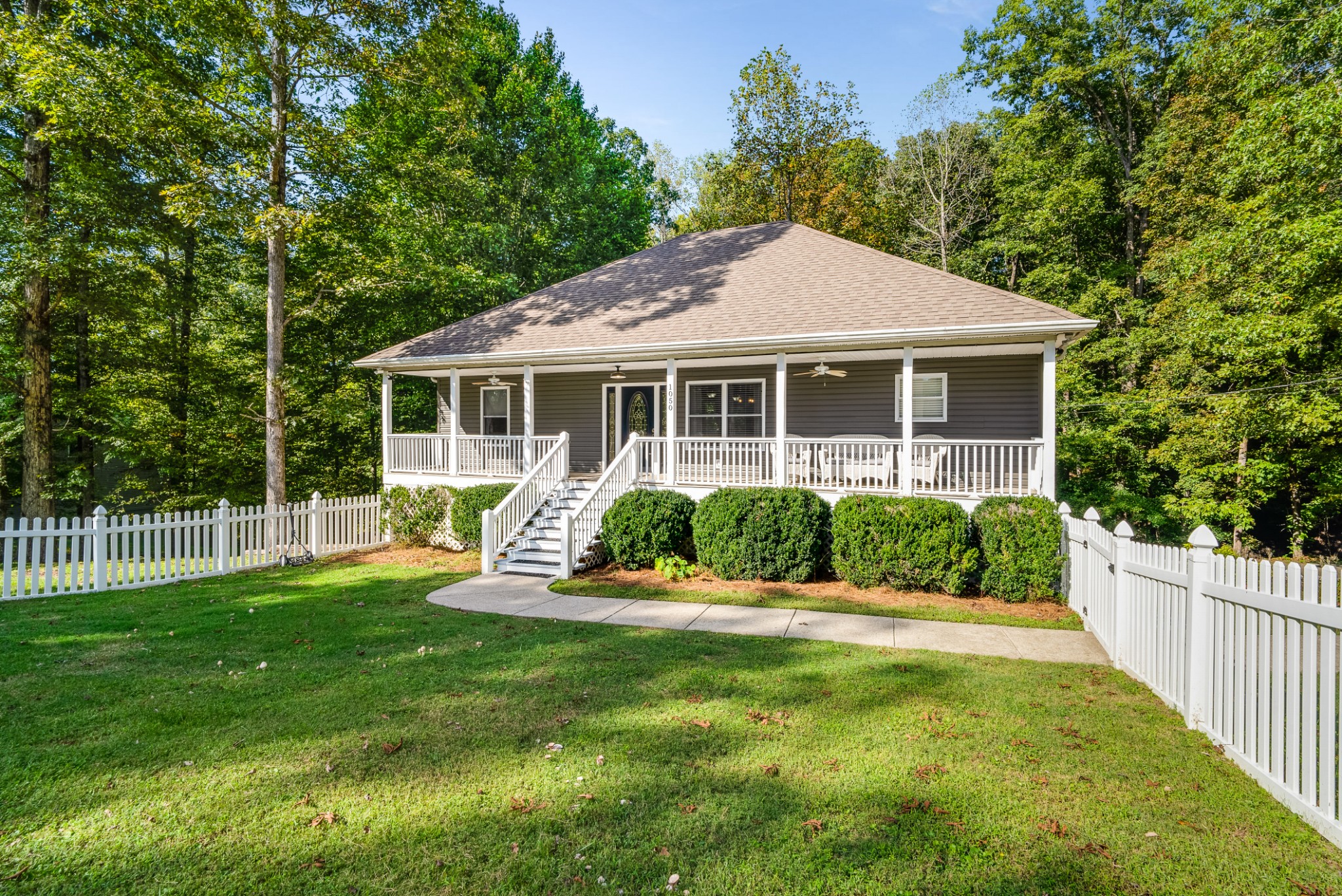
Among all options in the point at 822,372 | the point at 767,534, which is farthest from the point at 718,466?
the point at 822,372

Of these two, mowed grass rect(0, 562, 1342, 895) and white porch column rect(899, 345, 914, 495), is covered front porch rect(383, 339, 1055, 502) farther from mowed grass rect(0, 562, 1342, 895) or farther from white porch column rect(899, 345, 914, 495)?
A: mowed grass rect(0, 562, 1342, 895)

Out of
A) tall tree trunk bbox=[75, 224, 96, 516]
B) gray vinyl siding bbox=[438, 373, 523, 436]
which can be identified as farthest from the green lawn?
tall tree trunk bbox=[75, 224, 96, 516]

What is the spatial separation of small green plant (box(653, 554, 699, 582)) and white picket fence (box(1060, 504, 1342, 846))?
578 cm

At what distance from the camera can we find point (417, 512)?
1300 cm

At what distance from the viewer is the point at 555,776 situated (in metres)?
3.68

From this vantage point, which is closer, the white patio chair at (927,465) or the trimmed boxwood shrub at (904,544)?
the trimmed boxwood shrub at (904,544)

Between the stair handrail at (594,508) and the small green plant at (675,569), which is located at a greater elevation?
the stair handrail at (594,508)

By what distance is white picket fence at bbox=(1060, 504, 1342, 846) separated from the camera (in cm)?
300

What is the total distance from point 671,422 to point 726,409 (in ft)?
9.61

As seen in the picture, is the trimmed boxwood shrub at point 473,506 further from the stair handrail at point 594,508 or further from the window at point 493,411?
the window at point 493,411

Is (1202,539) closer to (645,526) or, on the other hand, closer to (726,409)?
(645,526)

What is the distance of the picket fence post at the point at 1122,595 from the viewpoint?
554 centimetres

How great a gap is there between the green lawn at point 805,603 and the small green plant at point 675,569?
0.59 metres

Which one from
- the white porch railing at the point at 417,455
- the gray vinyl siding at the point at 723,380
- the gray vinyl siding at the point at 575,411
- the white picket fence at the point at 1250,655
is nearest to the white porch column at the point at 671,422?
the gray vinyl siding at the point at 723,380
